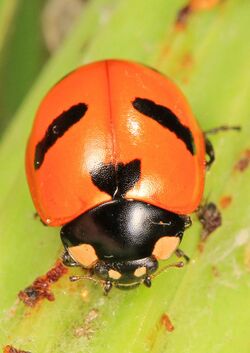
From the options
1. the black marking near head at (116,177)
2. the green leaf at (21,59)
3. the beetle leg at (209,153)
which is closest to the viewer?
the black marking near head at (116,177)

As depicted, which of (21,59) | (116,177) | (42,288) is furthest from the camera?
(21,59)

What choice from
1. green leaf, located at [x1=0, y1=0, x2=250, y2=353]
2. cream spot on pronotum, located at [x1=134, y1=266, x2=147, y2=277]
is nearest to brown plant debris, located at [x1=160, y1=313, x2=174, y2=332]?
green leaf, located at [x1=0, y1=0, x2=250, y2=353]

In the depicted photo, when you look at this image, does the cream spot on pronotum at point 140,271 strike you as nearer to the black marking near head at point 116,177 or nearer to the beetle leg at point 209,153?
the black marking near head at point 116,177

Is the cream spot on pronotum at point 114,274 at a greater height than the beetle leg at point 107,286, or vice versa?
the cream spot on pronotum at point 114,274

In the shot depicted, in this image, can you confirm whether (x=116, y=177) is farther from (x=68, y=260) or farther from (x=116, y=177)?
(x=68, y=260)

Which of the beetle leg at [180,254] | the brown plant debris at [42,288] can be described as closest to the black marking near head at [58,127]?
the brown plant debris at [42,288]

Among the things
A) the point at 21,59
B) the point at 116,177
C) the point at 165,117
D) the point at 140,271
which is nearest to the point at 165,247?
the point at 140,271

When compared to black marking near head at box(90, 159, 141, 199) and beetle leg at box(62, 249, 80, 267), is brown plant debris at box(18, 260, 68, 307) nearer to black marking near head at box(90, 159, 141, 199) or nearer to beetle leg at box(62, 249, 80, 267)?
beetle leg at box(62, 249, 80, 267)

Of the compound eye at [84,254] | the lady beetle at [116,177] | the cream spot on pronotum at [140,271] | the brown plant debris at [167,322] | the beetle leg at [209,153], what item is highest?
the lady beetle at [116,177]
